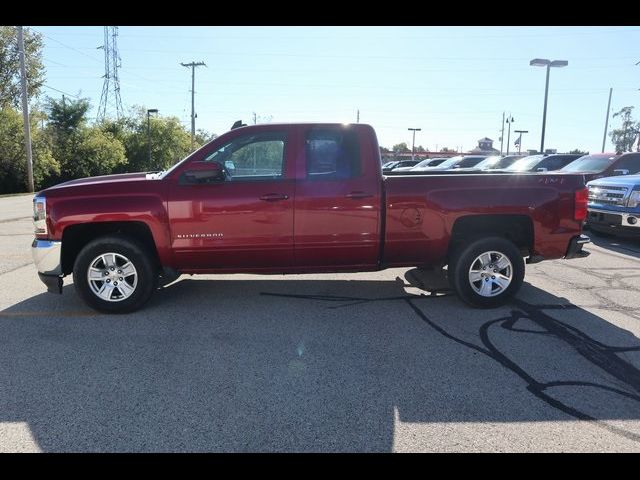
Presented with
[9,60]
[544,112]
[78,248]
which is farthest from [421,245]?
[9,60]

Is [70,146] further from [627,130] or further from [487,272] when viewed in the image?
[627,130]

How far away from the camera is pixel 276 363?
3.86 meters

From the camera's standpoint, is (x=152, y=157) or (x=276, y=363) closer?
(x=276, y=363)

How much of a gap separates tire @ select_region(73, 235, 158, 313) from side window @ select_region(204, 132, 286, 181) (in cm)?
126

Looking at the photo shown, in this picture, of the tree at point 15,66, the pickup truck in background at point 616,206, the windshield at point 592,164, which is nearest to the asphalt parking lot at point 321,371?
the pickup truck in background at point 616,206

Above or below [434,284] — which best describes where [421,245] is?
above

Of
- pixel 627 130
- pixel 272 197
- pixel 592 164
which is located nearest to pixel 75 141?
pixel 592 164

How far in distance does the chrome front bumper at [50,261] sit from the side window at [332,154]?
2764mm

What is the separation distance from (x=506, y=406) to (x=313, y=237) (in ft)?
8.33

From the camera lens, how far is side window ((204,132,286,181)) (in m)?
4.99

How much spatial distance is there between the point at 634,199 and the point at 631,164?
417 centimetres

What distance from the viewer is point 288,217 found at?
4941mm

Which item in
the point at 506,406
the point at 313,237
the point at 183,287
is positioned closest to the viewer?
the point at 506,406

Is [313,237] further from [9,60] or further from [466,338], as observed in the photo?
[9,60]
